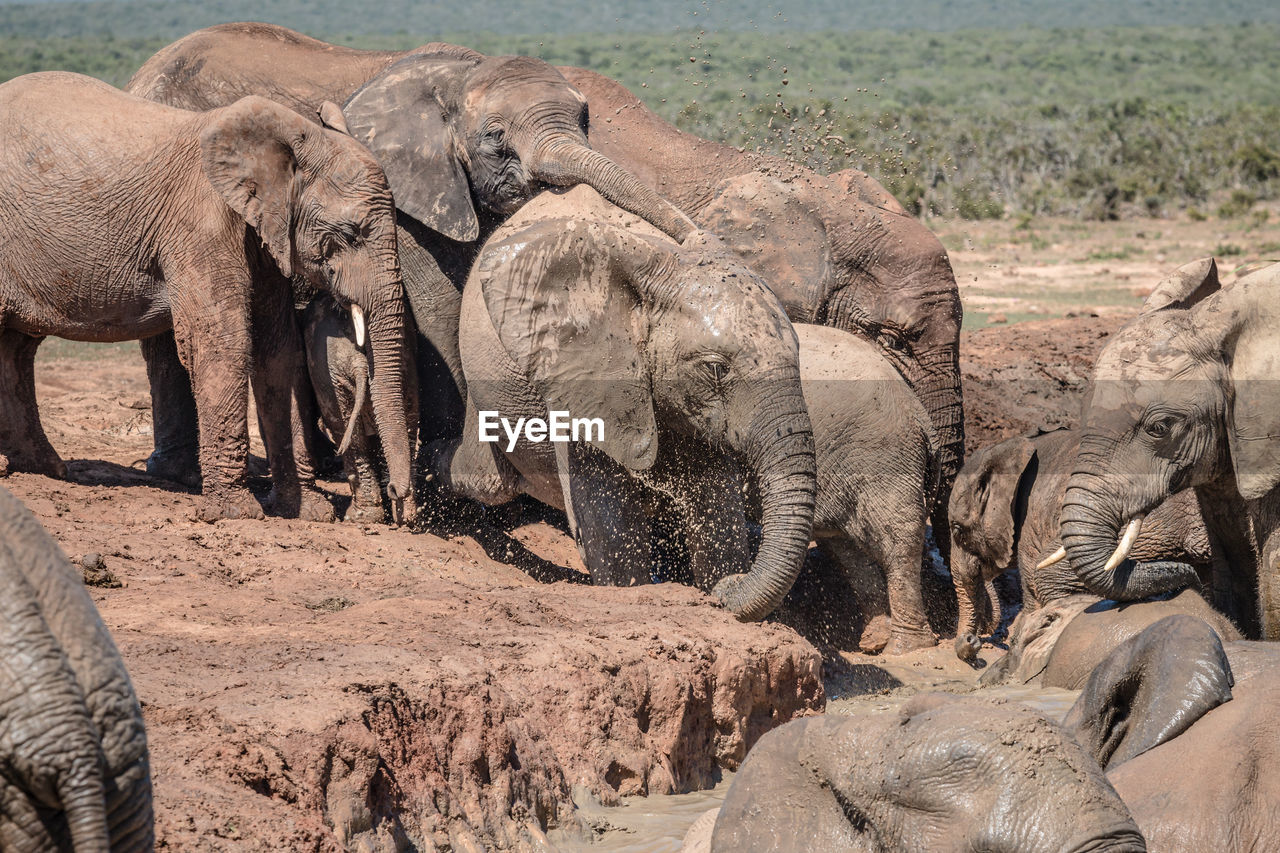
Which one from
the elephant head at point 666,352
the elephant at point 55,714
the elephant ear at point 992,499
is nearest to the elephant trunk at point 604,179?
the elephant head at point 666,352

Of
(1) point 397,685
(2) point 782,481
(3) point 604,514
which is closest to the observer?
(1) point 397,685

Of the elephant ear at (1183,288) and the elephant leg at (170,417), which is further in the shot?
the elephant leg at (170,417)

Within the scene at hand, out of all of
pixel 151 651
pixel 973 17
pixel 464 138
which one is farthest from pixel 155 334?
pixel 973 17

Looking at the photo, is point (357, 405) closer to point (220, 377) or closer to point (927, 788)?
point (220, 377)

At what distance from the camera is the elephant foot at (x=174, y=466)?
29.0 ft

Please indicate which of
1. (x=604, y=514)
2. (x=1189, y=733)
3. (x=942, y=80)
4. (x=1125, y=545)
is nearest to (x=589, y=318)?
(x=604, y=514)

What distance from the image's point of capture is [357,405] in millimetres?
8195

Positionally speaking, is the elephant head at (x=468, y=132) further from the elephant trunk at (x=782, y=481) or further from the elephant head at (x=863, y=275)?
the elephant trunk at (x=782, y=481)

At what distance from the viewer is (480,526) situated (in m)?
8.30

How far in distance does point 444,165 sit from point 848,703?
3.68 meters

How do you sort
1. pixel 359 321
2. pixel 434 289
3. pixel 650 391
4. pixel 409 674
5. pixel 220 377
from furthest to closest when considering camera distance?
pixel 434 289 → pixel 359 321 → pixel 220 377 → pixel 650 391 → pixel 409 674

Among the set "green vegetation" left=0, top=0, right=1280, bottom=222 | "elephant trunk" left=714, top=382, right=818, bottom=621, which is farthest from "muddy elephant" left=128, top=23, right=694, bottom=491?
"elephant trunk" left=714, top=382, right=818, bottom=621

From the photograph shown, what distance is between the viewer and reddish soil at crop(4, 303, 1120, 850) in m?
4.18

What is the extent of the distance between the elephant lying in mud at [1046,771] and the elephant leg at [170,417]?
5.62m
